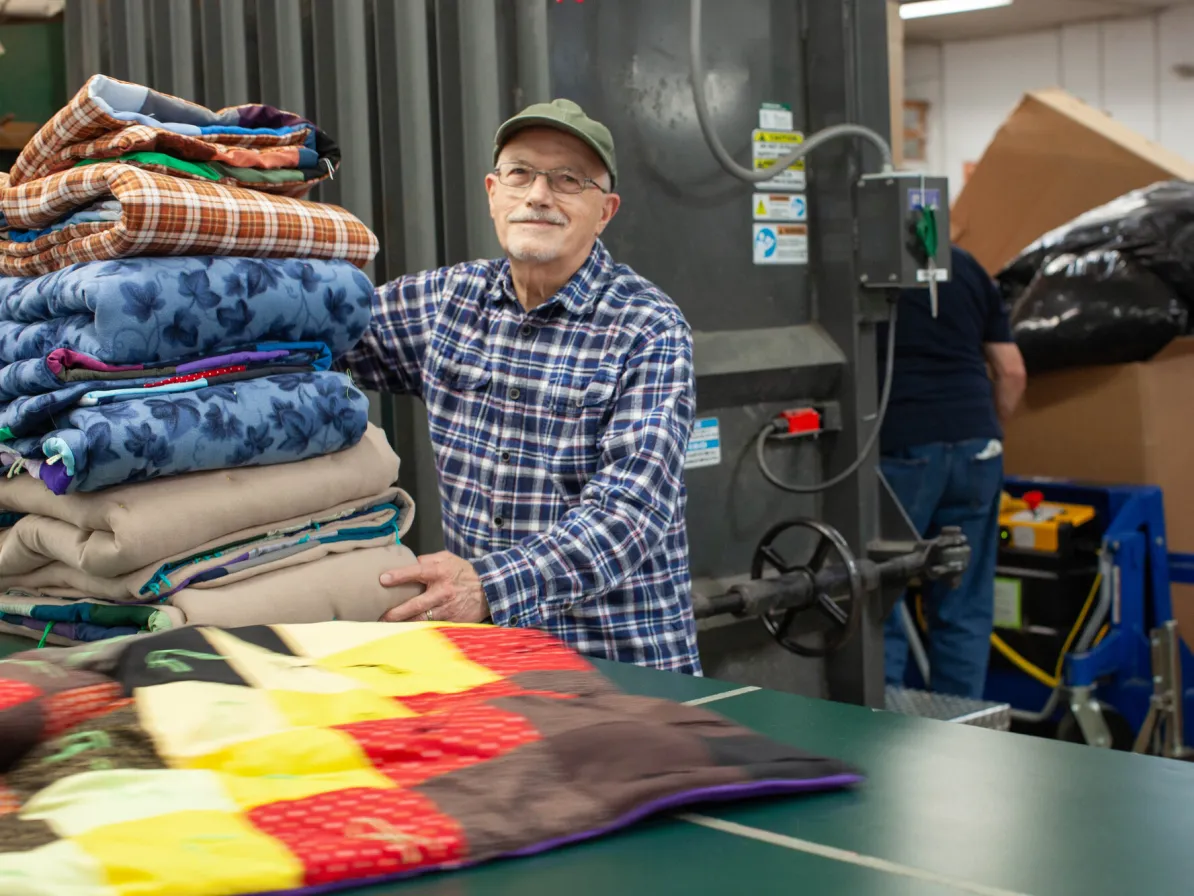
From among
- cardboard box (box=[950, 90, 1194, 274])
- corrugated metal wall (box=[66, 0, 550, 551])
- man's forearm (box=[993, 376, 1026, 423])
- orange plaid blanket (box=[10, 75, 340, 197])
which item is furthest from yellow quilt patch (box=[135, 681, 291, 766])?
cardboard box (box=[950, 90, 1194, 274])

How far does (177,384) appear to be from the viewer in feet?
4.02

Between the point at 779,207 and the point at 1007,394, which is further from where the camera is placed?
the point at 1007,394

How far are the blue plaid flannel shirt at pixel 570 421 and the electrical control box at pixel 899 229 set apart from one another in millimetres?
1004

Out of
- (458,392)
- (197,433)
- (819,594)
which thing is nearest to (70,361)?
(197,433)

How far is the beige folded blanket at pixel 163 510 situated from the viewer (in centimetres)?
119

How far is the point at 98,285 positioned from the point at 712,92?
1.69 metres

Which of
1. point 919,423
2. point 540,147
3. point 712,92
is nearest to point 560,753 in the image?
point 540,147

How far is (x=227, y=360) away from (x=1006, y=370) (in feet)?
9.75

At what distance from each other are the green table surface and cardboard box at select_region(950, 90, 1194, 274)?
14.0 ft

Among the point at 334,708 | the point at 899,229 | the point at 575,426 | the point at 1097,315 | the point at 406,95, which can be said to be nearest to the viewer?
the point at 334,708

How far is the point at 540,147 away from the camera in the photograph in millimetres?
1910

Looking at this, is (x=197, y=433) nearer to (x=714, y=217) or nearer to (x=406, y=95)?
(x=406, y=95)

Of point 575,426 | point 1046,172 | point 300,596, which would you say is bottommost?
point 300,596

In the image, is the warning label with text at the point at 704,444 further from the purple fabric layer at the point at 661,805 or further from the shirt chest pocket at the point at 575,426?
the purple fabric layer at the point at 661,805
